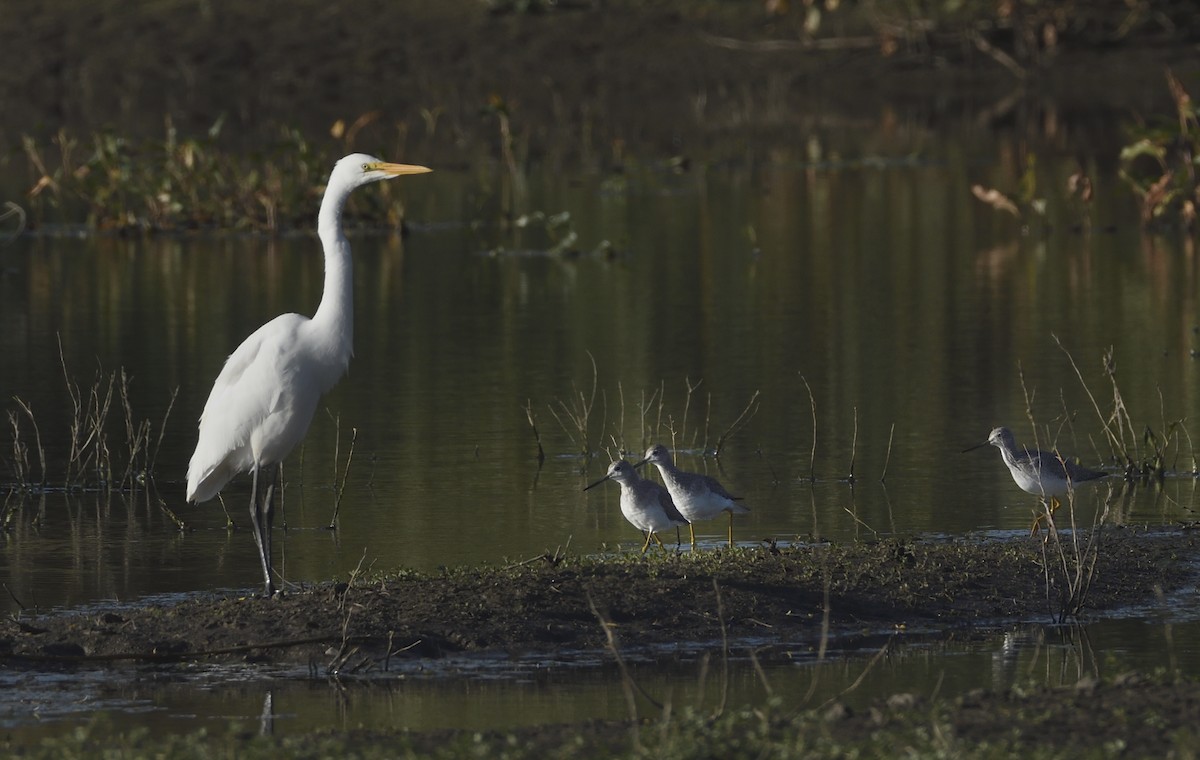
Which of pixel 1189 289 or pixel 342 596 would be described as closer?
pixel 342 596

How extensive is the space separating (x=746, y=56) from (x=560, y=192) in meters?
21.4

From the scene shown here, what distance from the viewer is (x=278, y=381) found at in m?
10.4

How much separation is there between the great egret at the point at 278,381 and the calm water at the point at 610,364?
32.1 inches

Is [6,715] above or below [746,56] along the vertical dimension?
below

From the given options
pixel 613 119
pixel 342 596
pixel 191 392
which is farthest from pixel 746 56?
pixel 342 596

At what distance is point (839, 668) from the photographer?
30.5 ft

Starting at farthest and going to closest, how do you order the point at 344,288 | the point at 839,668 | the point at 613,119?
the point at 613,119 → the point at 344,288 → the point at 839,668

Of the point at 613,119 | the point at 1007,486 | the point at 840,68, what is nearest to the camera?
→ the point at 1007,486

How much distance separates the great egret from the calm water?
0.82 meters

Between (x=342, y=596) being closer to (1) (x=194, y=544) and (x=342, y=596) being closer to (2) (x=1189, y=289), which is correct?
(1) (x=194, y=544)

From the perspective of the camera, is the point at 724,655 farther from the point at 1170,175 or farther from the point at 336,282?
the point at 1170,175

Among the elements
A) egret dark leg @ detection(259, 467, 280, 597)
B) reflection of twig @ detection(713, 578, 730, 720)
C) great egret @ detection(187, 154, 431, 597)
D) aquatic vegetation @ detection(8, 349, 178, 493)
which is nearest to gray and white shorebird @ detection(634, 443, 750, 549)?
reflection of twig @ detection(713, 578, 730, 720)

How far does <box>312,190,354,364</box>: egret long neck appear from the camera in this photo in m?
10.4

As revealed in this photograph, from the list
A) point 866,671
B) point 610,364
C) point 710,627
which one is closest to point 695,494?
point 710,627
